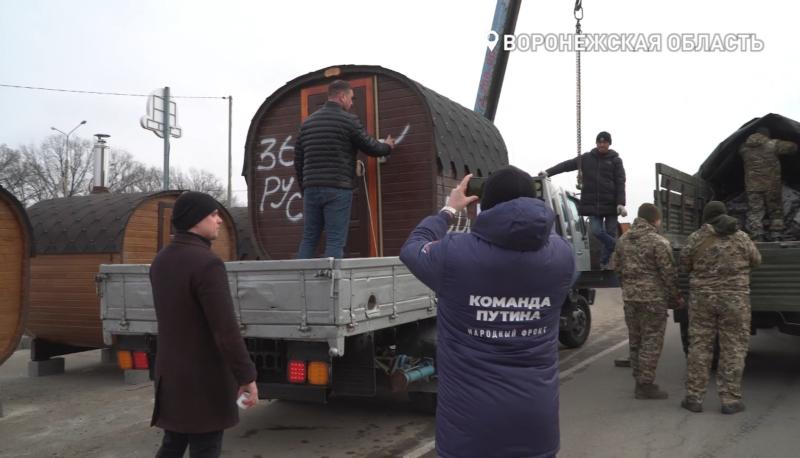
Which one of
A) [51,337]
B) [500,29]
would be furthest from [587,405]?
[500,29]

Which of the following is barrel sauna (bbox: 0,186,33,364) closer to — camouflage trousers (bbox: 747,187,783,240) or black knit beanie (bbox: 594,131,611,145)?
black knit beanie (bbox: 594,131,611,145)

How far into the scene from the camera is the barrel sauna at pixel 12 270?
6.46m

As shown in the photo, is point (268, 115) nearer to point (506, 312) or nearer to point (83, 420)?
point (83, 420)

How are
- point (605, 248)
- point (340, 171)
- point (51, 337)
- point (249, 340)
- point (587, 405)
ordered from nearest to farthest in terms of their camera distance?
point (249, 340)
point (340, 171)
point (587, 405)
point (51, 337)
point (605, 248)

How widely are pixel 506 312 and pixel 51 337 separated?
811 centimetres

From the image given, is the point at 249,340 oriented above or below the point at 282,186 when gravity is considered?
below

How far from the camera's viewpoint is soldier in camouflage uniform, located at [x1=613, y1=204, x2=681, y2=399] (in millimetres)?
6102

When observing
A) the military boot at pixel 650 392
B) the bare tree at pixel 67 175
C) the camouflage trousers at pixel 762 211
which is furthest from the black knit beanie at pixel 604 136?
the bare tree at pixel 67 175

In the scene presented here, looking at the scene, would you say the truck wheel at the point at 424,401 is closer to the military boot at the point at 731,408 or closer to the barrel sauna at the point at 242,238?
the military boot at the point at 731,408

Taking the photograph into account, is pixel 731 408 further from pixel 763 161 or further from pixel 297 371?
pixel 763 161

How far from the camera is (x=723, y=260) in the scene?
5719 millimetres

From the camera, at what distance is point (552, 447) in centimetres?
248

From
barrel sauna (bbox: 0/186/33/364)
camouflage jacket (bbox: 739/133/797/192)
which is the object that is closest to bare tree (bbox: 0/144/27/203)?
barrel sauna (bbox: 0/186/33/364)

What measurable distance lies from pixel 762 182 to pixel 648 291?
11.2 ft
